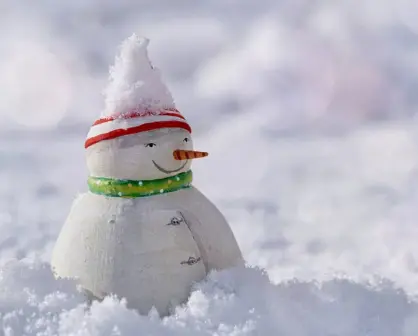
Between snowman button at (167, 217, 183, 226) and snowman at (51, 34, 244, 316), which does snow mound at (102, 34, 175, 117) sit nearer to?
snowman at (51, 34, 244, 316)

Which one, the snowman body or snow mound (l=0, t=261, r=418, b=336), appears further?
the snowman body

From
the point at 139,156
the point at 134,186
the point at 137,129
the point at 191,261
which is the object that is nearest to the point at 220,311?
the point at 191,261

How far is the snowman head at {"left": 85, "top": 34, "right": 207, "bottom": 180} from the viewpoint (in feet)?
15.1

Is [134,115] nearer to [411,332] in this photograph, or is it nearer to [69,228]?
[69,228]

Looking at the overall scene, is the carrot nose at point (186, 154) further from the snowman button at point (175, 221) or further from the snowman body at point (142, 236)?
the snowman button at point (175, 221)

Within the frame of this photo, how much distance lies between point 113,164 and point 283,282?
1.52 metres

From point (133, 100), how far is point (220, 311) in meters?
1.46

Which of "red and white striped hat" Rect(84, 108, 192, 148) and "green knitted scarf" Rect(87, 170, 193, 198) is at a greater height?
"red and white striped hat" Rect(84, 108, 192, 148)

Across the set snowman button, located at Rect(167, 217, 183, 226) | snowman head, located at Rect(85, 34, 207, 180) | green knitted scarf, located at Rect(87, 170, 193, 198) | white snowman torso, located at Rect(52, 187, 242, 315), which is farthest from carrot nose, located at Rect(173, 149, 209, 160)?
snowman button, located at Rect(167, 217, 183, 226)

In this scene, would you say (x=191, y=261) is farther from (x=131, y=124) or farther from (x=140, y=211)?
(x=131, y=124)

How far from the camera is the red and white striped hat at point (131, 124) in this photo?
4.61m

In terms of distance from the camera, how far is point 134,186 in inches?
181

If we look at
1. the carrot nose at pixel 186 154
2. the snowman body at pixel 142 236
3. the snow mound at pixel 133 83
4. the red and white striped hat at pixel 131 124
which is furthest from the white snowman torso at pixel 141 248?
the snow mound at pixel 133 83

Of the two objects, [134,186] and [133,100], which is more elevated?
[133,100]
